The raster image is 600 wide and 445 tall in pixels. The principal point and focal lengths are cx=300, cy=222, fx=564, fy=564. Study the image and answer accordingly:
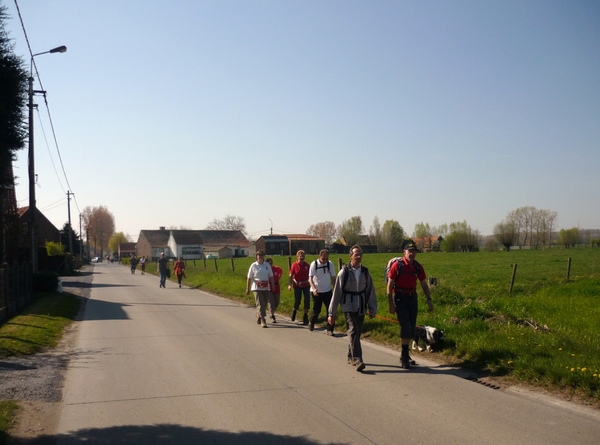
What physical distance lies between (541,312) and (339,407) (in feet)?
27.3

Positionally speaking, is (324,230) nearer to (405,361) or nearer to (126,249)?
A: (126,249)

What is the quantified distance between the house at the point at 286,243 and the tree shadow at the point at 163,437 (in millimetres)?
92583

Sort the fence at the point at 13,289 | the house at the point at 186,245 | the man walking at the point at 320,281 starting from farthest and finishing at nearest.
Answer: the house at the point at 186,245 < the fence at the point at 13,289 < the man walking at the point at 320,281

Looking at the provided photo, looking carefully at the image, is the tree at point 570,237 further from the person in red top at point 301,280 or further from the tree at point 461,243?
the person in red top at point 301,280

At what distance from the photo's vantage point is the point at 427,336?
931 centimetres

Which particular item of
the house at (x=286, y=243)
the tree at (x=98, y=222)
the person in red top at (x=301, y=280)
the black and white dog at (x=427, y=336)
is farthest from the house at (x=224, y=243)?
the black and white dog at (x=427, y=336)

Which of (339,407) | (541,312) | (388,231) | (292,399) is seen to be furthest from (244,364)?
(388,231)

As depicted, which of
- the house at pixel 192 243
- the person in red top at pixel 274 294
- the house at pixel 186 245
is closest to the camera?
the person in red top at pixel 274 294

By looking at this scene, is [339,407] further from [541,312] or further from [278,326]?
[541,312]

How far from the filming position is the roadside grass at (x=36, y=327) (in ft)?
33.8

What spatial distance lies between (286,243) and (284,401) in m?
97.1

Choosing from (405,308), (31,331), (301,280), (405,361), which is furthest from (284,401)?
(31,331)

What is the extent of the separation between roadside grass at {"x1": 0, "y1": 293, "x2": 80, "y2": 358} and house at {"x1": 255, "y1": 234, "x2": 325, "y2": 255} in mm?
79527

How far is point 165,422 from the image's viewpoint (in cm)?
572
